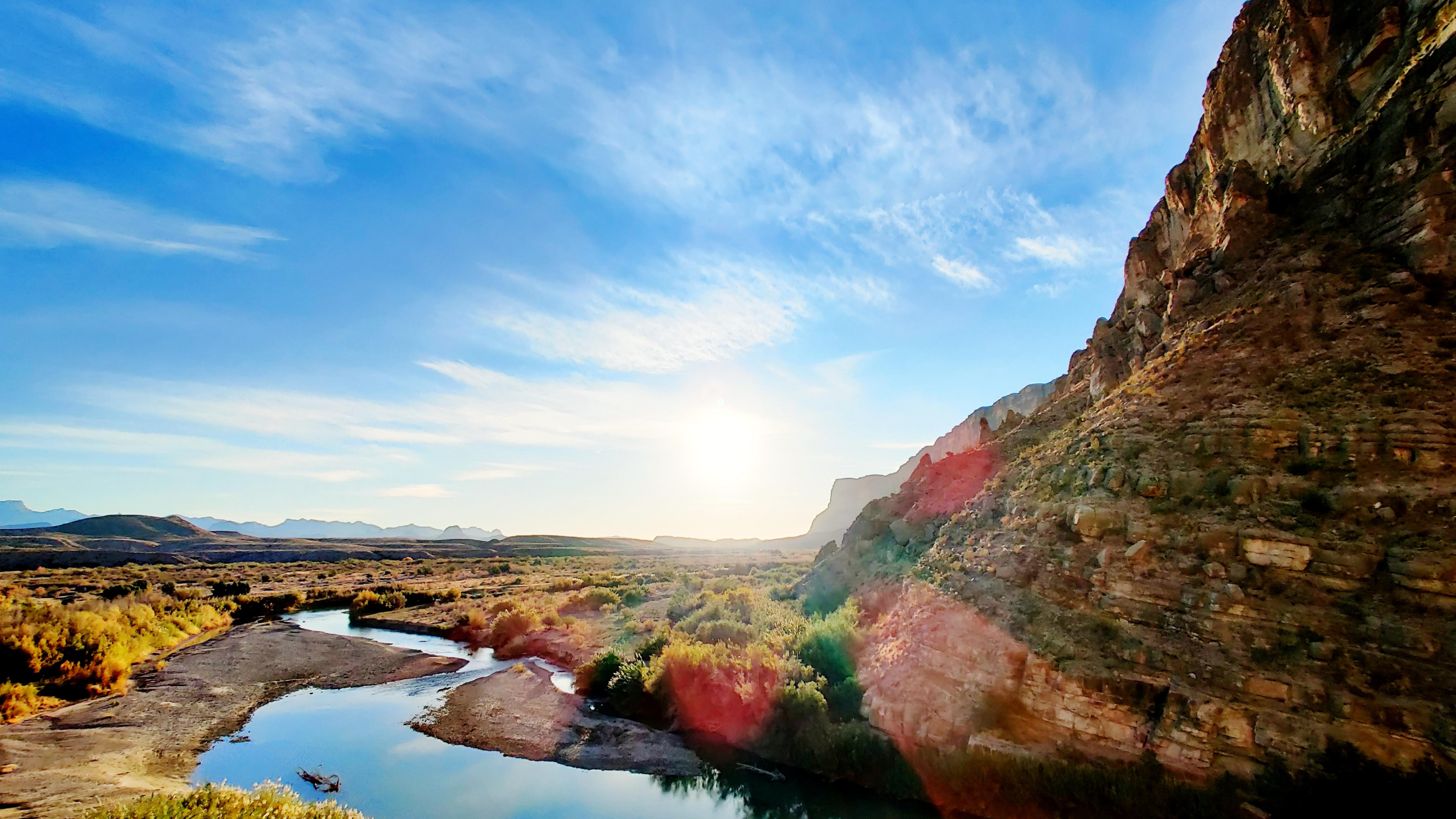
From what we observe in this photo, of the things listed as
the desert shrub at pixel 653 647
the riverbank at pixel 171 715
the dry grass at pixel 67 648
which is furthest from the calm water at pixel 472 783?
the desert shrub at pixel 653 647

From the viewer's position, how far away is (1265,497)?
11.2m

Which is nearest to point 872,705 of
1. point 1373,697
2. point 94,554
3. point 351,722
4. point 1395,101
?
point 1373,697

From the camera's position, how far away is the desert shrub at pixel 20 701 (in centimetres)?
1380

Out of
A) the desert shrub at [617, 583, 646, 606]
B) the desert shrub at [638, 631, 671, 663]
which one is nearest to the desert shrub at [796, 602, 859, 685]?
the desert shrub at [638, 631, 671, 663]

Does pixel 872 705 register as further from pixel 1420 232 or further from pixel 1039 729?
pixel 1420 232

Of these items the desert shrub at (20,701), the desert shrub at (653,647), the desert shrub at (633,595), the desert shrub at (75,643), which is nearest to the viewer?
the desert shrub at (20,701)

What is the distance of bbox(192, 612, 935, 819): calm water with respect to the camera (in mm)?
12086

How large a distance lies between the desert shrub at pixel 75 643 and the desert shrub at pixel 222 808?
12235 mm

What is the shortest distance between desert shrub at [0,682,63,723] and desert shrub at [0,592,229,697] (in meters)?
0.51

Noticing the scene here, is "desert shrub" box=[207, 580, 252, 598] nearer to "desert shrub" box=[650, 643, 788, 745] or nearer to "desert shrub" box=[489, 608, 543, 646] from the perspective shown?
"desert shrub" box=[489, 608, 543, 646]

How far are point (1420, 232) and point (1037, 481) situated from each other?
9.22 m

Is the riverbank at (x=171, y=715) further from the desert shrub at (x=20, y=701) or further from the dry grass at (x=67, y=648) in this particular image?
the dry grass at (x=67, y=648)

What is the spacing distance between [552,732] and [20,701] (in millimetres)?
13029

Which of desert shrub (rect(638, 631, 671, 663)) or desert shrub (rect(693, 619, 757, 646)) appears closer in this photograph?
desert shrub (rect(638, 631, 671, 663))
